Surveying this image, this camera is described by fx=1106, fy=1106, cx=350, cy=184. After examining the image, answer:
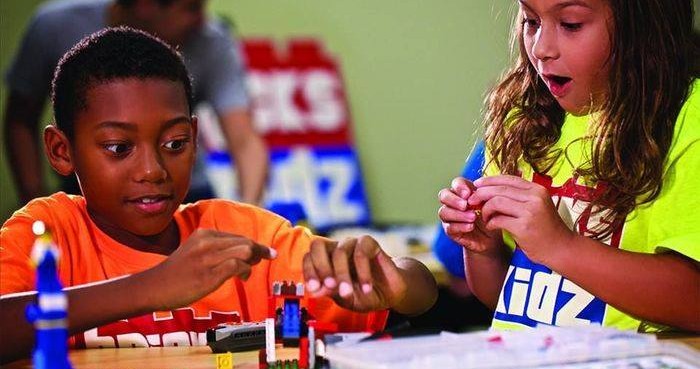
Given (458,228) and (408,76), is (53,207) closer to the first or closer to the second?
(458,228)

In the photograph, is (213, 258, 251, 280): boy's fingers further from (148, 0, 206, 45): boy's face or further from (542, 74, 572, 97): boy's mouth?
(148, 0, 206, 45): boy's face

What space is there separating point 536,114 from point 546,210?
32 centimetres

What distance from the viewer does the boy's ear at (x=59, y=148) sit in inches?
65.4

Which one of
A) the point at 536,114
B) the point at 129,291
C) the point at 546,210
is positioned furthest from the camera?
the point at 536,114

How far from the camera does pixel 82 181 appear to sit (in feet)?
5.34

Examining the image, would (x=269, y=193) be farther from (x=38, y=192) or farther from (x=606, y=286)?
(x=606, y=286)

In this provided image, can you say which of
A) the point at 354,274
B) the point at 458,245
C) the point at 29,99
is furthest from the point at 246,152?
the point at 354,274

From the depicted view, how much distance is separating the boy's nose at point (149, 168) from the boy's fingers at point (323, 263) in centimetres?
36

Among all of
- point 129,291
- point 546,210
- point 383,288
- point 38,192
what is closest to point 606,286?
point 546,210

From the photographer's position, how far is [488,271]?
1.72m

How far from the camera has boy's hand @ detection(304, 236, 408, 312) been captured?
126 centimetres

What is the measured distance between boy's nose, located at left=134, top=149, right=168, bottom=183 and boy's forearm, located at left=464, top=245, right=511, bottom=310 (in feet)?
1.61

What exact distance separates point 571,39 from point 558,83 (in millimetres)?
82

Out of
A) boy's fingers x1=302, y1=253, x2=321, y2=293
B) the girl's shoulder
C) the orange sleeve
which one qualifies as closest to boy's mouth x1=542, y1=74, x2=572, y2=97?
the girl's shoulder
